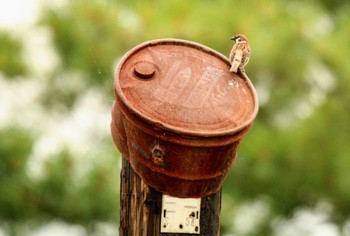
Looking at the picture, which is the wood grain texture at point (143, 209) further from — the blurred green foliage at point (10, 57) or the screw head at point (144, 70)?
the blurred green foliage at point (10, 57)

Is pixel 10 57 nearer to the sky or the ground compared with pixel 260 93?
nearer to the sky

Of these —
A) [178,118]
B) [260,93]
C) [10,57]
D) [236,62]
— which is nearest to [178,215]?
[178,118]

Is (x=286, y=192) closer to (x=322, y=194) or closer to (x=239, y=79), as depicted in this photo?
(x=322, y=194)

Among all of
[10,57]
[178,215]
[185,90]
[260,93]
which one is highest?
[10,57]

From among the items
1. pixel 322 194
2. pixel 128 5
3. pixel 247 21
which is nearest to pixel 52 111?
pixel 128 5

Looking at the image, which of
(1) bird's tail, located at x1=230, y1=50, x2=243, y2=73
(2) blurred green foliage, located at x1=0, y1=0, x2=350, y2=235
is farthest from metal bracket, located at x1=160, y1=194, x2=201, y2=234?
(2) blurred green foliage, located at x1=0, y1=0, x2=350, y2=235

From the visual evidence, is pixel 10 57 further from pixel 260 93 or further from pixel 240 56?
pixel 240 56

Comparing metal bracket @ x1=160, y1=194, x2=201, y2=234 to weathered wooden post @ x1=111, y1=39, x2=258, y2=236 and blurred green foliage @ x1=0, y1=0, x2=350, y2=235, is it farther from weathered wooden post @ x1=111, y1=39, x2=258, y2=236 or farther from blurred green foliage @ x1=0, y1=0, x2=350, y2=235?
blurred green foliage @ x1=0, y1=0, x2=350, y2=235

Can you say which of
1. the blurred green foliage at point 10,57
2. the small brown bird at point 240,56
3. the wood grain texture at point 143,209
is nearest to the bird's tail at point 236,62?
the small brown bird at point 240,56
